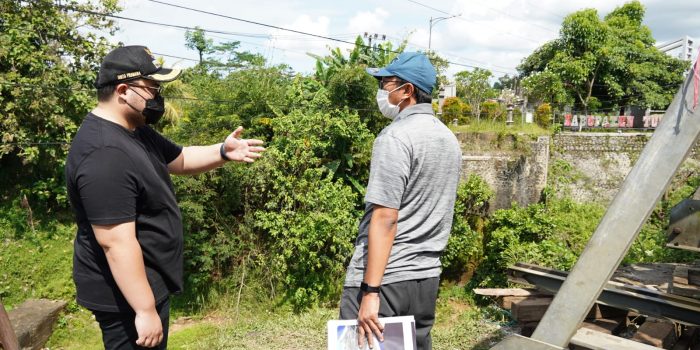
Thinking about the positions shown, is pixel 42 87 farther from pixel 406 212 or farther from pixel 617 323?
pixel 617 323

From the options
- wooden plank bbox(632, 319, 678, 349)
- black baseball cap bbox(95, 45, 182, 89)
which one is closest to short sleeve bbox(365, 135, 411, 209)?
black baseball cap bbox(95, 45, 182, 89)

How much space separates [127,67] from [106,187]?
0.51 meters

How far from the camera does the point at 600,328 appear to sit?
346cm

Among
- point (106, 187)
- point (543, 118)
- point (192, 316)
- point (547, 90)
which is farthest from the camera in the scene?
point (547, 90)

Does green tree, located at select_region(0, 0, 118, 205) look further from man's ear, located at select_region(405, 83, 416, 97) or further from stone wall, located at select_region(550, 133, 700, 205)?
stone wall, located at select_region(550, 133, 700, 205)

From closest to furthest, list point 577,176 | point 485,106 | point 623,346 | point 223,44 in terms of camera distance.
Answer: point 623,346 < point 577,176 < point 485,106 < point 223,44

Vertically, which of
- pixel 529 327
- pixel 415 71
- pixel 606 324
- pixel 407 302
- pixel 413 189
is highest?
pixel 415 71

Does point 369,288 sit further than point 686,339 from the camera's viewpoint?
No

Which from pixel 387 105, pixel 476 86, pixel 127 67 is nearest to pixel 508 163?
pixel 387 105

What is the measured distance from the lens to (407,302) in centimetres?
219

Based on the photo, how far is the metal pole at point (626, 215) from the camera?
1554 mm

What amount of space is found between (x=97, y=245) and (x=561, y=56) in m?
27.2

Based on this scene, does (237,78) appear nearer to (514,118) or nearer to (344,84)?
(344,84)

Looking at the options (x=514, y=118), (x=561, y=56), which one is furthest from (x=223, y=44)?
(x=514, y=118)
